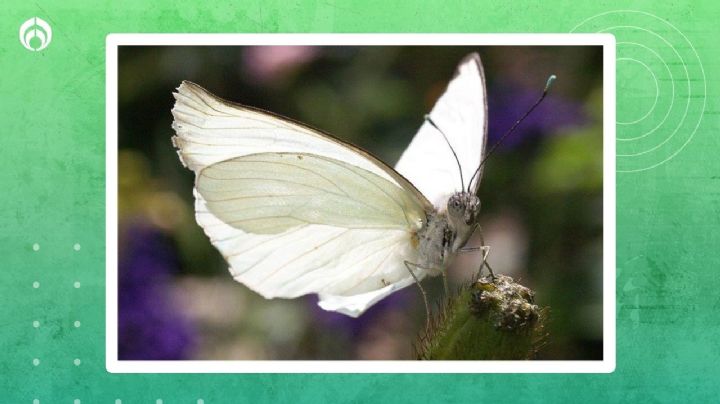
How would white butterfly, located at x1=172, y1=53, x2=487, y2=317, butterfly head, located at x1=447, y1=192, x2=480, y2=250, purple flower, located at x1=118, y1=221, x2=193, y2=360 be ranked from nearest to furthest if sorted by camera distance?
1. butterfly head, located at x1=447, y1=192, x2=480, y2=250
2. white butterfly, located at x1=172, y1=53, x2=487, y2=317
3. purple flower, located at x1=118, y1=221, x2=193, y2=360

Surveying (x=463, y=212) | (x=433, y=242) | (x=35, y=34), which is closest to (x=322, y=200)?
(x=433, y=242)

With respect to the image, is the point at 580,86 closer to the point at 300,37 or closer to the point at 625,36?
the point at 625,36

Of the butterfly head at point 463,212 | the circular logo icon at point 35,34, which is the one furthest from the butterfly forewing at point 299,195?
the circular logo icon at point 35,34

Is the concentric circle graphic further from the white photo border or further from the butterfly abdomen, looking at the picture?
the butterfly abdomen

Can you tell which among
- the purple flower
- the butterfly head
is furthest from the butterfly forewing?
the purple flower

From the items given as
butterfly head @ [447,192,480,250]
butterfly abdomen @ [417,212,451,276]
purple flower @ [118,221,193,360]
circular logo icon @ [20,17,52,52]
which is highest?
circular logo icon @ [20,17,52,52]

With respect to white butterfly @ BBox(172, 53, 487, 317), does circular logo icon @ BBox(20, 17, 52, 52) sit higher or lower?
higher

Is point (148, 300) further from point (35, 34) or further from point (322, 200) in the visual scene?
point (35, 34)
